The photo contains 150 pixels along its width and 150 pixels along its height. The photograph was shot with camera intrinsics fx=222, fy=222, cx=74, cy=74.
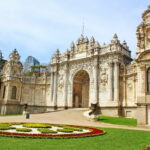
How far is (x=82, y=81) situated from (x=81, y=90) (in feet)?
7.22

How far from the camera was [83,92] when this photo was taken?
4819cm

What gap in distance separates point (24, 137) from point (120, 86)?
27.3m

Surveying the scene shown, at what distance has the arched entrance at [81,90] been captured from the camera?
46.7 meters

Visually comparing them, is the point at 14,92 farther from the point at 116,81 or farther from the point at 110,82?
the point at 116,81

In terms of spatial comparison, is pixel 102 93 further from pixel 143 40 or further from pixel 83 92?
pixel 143 40

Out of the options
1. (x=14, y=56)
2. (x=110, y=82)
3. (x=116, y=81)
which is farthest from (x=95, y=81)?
(x=14, y=56)

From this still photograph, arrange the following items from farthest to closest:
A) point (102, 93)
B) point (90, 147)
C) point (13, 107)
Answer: point (13, 107) < point (102, 93) < point (90, 147)

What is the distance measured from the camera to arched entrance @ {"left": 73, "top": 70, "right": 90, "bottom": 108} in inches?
1840

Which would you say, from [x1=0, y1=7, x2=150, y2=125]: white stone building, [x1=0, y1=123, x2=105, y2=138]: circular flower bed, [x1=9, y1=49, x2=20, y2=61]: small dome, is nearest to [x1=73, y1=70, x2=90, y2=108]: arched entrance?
[x1=0, y1=7, x2=150, y2=125]: white stone building

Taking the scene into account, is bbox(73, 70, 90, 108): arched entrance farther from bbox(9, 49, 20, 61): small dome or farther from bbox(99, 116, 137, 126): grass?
bbox(99, 116, 137, 126): grass

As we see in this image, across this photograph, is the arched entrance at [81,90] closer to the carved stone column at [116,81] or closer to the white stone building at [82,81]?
the white stone building at [82,81]

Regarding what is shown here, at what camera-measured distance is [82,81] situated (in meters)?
47.7

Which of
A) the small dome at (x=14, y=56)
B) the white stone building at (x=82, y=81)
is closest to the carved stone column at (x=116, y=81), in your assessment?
the white stone building at (x=82, y=81)

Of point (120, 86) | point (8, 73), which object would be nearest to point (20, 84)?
point (8, 73)
